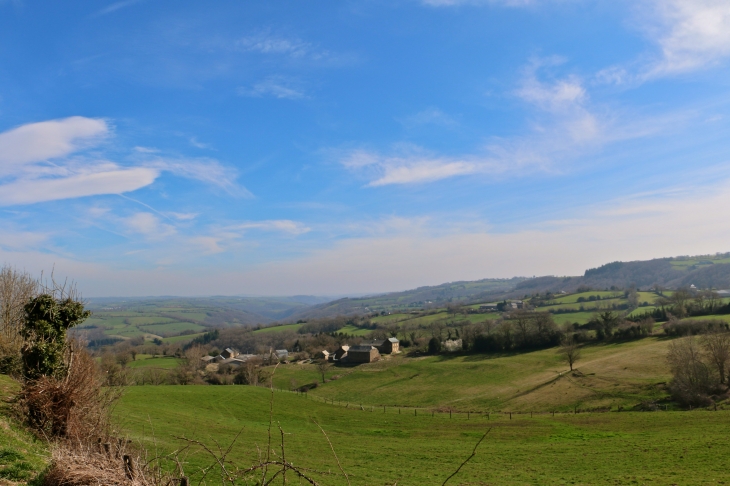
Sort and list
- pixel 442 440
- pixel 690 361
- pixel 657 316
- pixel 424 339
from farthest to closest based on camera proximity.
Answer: pixel 424 339
pixel 657 316
pixel 690 361
pixel 442 440

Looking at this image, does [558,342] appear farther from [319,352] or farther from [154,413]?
[154,413]

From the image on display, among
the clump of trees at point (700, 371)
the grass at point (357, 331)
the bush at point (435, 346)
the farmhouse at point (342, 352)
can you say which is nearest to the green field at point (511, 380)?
the clump of trees at point (700, 371)

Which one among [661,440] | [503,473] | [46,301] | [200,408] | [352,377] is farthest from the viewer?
[352,377]

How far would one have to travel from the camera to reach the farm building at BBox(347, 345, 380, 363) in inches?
3861

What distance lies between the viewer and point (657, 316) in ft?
297

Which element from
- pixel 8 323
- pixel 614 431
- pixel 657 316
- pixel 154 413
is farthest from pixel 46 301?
pixel 657 316

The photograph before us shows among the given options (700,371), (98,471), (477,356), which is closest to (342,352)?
(477,356)

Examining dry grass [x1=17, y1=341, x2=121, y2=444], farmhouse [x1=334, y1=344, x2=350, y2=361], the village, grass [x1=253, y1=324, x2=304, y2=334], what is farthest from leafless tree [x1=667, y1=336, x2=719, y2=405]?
grass [x1=253, y1=324, x2=304, y2=334]

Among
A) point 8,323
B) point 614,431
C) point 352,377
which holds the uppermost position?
point 8,323

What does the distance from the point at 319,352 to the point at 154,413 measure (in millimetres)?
77789

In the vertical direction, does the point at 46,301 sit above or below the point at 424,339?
above

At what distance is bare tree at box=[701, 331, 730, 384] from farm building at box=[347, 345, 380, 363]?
63347 millimetres

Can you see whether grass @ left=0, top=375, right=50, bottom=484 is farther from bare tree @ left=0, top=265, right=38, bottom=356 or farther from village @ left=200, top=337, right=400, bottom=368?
village @ left=200, top=337, right=400, bottom=368

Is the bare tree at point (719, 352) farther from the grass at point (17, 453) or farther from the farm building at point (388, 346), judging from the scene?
the farm building at point (388, 346)
